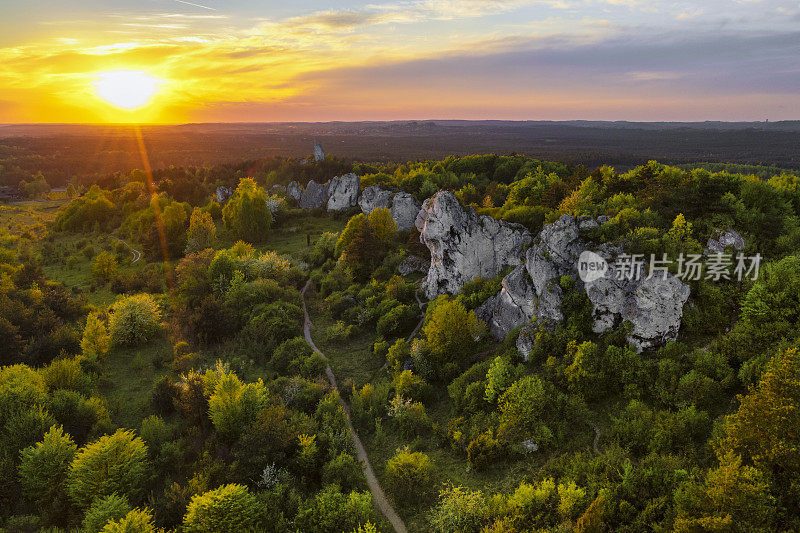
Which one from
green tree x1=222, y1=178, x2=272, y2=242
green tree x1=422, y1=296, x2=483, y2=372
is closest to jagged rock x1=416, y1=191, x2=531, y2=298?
green tree x1=422, y1=296, x2=483, y2=372

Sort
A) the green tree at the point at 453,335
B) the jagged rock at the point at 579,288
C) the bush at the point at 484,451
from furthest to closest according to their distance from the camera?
the green tree at the point at 453,335 < the jagged rock at the point at 579,288 < the bush at the point at 484,451

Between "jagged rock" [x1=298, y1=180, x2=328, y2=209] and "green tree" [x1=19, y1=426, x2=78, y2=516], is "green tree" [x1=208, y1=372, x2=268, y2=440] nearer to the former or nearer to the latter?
"green tree" [x1=19, y1=426, x2=78, y2=516]

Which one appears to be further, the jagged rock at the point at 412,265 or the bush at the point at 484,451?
the jagged rock at the point at 412,265

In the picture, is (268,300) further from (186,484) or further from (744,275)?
(744,275)

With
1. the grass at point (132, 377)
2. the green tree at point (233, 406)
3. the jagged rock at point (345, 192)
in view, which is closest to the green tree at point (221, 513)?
the green tree at point (233, 406)

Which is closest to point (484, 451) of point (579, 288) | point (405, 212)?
point (579, 288)

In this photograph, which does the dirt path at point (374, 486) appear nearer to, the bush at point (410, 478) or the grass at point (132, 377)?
the bush at point (410, 478)
